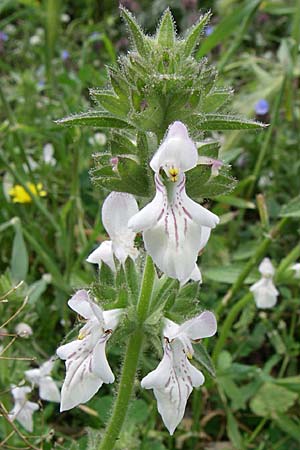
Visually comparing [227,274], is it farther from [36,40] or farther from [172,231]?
[36,40]

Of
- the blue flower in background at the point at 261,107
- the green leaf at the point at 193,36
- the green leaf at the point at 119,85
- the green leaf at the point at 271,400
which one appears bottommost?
the green leaf at the point at 271,400

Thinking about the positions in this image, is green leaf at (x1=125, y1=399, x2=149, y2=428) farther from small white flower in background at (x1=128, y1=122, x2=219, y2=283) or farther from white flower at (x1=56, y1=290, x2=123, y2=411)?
small white flower in background at (x1=128, y1=122, x2=219, y2=283)

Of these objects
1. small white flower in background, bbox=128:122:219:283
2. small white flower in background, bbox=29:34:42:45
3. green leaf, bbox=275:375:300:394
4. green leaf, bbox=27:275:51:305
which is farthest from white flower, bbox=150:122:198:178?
small white flower in background, bbox=29:34:42:45

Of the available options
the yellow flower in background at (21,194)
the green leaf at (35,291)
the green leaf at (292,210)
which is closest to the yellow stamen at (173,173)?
the green leaf at (292,210)

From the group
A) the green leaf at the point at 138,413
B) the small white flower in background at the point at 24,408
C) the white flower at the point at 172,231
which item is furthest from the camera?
the green leaf at the point at 138,413

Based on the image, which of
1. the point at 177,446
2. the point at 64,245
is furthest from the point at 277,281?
the point at 64,245

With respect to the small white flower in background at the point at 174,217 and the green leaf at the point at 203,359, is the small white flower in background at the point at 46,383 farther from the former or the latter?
the small white flower in background at the point at 174,217

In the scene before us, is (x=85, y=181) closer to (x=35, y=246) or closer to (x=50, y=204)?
(x=50, y=204)
